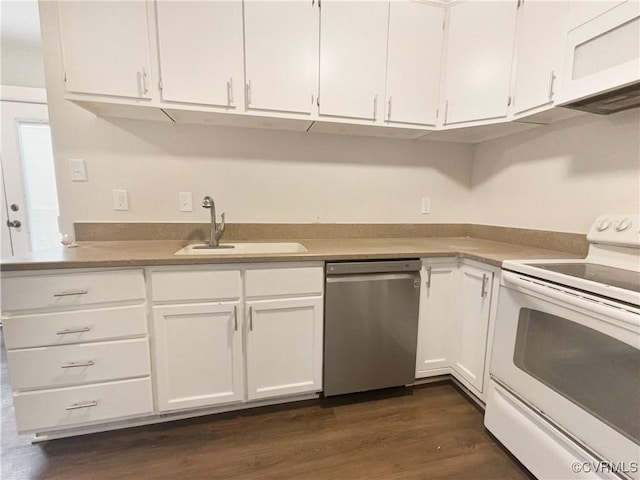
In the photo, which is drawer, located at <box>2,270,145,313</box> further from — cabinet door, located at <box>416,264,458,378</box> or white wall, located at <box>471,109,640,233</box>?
white wall, located at <box>471,109,640,233</box>

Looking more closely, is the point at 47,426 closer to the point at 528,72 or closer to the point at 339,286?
the point at 339,286

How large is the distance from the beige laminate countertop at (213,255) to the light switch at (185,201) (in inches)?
8.5

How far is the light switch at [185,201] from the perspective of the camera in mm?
1885

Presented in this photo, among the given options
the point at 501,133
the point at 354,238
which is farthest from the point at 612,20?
the point at 354,238

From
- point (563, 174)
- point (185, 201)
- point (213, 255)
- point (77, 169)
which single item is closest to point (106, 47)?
point (77, 169)

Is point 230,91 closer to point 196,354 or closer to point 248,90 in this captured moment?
point 248,90

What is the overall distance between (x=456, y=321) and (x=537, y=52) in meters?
1.52

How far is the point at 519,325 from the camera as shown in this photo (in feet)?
4.37

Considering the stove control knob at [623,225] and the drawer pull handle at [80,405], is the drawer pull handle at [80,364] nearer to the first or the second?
the drawer pull handle at [80,405]

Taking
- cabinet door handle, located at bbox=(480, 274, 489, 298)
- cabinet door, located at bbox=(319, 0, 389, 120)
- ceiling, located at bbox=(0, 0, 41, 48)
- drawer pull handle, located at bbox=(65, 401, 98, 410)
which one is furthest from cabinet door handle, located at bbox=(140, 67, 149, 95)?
cabinet door handle, located at bbox=(480, 274, 489, 298)

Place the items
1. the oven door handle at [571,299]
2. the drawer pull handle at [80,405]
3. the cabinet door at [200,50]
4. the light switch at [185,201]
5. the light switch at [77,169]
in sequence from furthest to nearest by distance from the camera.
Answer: the light switch at [185,201] < the light switch at [77,169] < the cabinet door at [200,50] < the drawer pull handle at [80,405] < the oven door handle at [571,299]

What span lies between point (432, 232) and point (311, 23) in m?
1.64

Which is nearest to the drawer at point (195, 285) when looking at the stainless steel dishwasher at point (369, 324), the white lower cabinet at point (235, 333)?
the white lower cabinet at point (235, 333)

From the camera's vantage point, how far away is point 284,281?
1.52m
